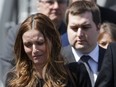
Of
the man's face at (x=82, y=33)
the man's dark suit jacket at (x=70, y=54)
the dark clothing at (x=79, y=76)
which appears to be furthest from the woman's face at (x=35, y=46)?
the man's face at (x=82, y=33)

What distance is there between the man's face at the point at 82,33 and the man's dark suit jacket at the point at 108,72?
1.16 ft

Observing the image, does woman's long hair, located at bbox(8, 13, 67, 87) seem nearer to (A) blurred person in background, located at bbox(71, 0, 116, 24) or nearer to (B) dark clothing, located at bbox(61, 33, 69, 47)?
(B) dark clothing, located at bbox(61, 33, 69, 47)

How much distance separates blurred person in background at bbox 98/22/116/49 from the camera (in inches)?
204

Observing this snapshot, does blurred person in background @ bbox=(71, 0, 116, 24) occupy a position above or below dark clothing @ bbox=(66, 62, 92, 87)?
above

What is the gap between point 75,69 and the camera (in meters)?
4.29

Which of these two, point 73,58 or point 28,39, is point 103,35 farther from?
point 28,39

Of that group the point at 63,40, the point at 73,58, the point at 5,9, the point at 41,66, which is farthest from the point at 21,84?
the point at 5,9

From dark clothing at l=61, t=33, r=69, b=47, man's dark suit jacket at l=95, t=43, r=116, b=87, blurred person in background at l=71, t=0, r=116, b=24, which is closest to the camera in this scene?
man's dark suit jacket at l=95, t=43, r=116, b=87

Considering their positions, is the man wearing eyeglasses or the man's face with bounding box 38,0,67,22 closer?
the man wearing eyeglasses

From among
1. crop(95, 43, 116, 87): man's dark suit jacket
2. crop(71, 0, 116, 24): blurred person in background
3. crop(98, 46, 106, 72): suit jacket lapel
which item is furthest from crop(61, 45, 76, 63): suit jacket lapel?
crop(71, 0, 116, 24): blurred person in background

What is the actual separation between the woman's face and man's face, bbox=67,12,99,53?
49 centimetres

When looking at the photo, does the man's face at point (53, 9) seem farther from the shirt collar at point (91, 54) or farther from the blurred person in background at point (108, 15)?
the shirt collar at point (91, 54)

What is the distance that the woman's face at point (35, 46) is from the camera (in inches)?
165

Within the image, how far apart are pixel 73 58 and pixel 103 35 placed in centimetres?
66
